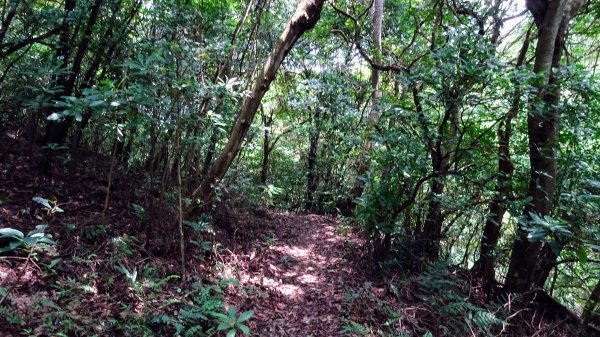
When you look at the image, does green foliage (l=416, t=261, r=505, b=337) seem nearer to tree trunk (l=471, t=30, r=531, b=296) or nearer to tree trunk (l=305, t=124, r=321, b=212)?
tree trunk (l=471, t=30, r=531, b=296)

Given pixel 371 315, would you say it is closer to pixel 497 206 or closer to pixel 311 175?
pixel 497 206

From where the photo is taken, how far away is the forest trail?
13.1 ft

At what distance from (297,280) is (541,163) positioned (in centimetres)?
A: 366

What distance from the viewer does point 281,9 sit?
31.8 feet

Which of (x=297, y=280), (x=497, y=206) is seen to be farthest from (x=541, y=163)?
(x=297, y=280)

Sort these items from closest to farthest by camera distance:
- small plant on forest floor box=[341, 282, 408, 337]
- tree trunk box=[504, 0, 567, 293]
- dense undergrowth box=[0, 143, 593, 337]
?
1. dense undergrowth box=[0, 143, 593, 337]
2. small plant on forest floor box=[341, 282, 408, 337]
3. tree trunk box=[504, 0, 567, 293]

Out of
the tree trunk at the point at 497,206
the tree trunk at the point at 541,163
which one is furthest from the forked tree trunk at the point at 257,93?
the tree trunk at the point at 541,163

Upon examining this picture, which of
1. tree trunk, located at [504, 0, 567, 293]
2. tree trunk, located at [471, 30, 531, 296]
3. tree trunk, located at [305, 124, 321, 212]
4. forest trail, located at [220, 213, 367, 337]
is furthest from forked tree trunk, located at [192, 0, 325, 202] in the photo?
tree trunk, located at [305, 124, 321, 212]

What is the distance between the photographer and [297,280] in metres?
5.17

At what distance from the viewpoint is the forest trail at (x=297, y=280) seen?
3992 millimetres

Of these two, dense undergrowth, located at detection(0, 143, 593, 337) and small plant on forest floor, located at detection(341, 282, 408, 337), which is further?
small plant on forest floor, located at detection(341, 282, 408, 337)

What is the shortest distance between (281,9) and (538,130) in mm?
7001

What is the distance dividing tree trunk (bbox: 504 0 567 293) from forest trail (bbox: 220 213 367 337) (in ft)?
7.18

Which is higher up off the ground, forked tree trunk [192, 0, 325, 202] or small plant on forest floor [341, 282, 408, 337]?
forked tree trunk [192, 0, 325, 202]
